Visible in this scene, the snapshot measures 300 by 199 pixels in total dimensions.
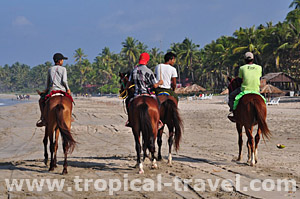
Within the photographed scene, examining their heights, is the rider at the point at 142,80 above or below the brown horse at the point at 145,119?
above

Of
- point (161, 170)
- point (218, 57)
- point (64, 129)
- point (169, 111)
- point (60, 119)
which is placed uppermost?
point (218, 57)

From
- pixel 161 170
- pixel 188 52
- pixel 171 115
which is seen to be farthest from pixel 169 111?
pixel 188 52

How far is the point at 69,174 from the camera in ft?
21.6

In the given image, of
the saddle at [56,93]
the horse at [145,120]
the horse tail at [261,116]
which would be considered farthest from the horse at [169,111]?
the horse tail at [261,116]

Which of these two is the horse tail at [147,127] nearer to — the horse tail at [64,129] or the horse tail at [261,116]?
the horse tail at [64,129]

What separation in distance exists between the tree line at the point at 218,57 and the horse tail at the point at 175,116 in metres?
45.7

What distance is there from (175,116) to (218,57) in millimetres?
67350

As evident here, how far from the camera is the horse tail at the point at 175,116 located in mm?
7430

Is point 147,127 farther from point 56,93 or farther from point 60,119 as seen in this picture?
point 56,93

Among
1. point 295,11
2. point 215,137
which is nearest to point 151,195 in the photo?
point 215,137

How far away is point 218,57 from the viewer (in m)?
72.6

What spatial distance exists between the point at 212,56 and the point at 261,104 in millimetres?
71232

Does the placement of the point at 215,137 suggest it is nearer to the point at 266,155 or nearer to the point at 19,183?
the point at 266,155

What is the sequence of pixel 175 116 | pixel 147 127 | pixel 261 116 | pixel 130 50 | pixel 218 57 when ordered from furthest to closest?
pixel 130 50, pixel 218 57, pixel 175 116, pixel 261 116, pixel 147 127
